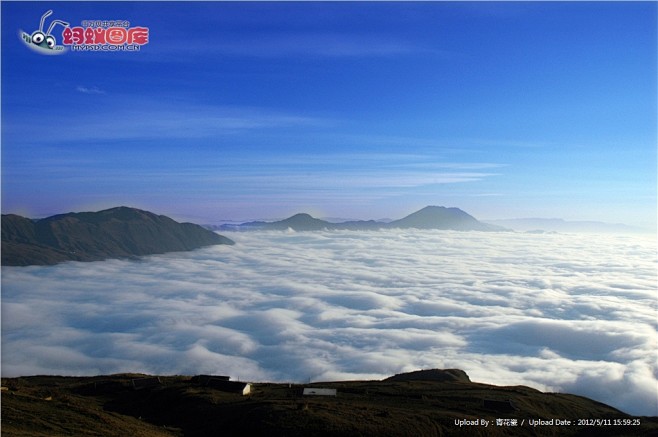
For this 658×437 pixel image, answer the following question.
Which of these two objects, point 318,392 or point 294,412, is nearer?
point 294,412

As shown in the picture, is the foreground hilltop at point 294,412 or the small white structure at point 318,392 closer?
the foreground hilltop at point 294,412

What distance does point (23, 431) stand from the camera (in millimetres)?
32094

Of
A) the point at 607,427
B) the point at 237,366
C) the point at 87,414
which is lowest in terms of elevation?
the point at 237,366

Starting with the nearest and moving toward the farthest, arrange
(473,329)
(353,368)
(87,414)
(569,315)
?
(87,414) → (353,368) → (473,329) → (569,315)

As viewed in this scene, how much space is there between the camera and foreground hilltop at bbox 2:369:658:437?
38.2 m

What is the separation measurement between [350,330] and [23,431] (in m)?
129

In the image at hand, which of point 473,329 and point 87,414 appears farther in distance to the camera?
point 473,329

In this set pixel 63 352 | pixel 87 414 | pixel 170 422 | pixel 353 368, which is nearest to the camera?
pixel 87 414

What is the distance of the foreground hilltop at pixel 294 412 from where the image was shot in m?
38.2

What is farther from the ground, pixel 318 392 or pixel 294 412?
pixel 294 412

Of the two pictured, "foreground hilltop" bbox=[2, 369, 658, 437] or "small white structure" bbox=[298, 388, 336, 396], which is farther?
"small white structure" bbox=[298, 388, 336, 396]

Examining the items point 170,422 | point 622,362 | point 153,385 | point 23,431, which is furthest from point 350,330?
point 23,431

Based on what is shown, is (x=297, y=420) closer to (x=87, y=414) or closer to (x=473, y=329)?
(x=87, y=414)

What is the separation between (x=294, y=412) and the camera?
1631 inches
